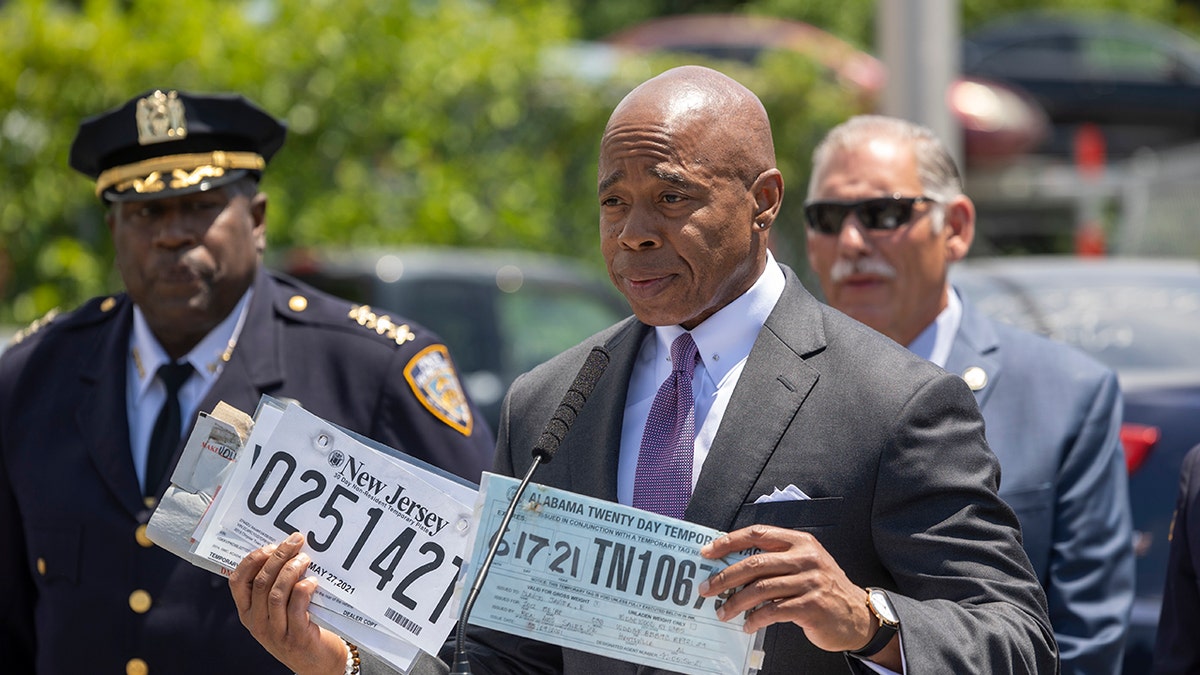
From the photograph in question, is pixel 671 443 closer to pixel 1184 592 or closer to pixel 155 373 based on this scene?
pixel 1184 592

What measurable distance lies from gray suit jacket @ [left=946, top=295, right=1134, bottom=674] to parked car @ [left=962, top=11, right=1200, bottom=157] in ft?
42.9

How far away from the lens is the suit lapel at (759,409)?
2.48 metres

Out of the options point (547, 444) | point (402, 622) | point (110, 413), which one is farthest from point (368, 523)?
point (110, 413)

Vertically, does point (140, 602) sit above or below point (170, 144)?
below

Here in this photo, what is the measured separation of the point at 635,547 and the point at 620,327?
66cm

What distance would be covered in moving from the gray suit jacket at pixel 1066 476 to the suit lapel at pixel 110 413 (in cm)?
203

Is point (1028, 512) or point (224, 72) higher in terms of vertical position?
point (224, 72)

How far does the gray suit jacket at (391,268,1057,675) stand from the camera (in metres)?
2.38

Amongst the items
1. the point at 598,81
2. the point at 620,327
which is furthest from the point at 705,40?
the point at 620,327

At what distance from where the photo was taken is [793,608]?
2180 millimetres

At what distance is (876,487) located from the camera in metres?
2.45

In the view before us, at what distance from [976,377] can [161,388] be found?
202cm

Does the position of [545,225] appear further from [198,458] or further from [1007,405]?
[198,458]

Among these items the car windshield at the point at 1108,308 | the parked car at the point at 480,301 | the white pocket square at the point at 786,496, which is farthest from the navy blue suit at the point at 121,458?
the parked car at the point at 480,301
